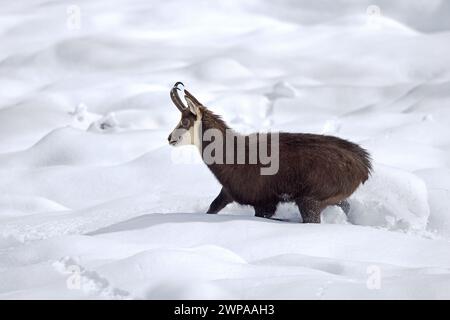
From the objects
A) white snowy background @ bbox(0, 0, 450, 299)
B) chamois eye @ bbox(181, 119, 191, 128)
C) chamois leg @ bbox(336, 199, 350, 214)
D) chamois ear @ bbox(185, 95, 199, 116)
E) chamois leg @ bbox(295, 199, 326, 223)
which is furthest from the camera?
chamois leg @ bbox(336, 199, 350, 214)

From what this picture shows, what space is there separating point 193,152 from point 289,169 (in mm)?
2973

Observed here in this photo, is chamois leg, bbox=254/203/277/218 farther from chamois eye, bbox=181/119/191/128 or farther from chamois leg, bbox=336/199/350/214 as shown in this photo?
chamois eye, bbox=181/119/191/128

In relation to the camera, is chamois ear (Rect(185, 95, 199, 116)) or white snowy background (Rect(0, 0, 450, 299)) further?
chamois ear (Rect(185, 95, 199, 116))

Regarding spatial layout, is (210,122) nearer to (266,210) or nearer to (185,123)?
(185,123)

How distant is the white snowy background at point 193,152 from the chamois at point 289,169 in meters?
0.27

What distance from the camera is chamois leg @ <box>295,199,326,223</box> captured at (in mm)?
5695

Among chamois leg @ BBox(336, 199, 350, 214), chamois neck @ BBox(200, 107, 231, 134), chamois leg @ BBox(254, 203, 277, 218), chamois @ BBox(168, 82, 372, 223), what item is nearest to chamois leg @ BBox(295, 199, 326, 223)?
chamois @ BBox(168, 82, 372, 223)

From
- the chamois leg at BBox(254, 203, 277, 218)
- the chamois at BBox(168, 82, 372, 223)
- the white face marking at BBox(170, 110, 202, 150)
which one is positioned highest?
the white face marking at BBox(170, 110, 202, 150)

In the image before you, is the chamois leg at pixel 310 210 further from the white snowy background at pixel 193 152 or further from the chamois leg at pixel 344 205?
the chamois leg at pixel 344 205

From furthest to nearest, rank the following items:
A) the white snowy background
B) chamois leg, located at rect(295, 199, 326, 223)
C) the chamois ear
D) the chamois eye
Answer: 1. the chamois eye
2. the chamois ear
3. chamois leg, located at rect(295, 199, 326, 223)
4. the white snowy background

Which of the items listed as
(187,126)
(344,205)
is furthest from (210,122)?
(344,205)

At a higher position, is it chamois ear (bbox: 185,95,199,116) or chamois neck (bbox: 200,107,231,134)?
chamois ear (bbox: 185,95,199,116)

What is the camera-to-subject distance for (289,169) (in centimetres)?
573
